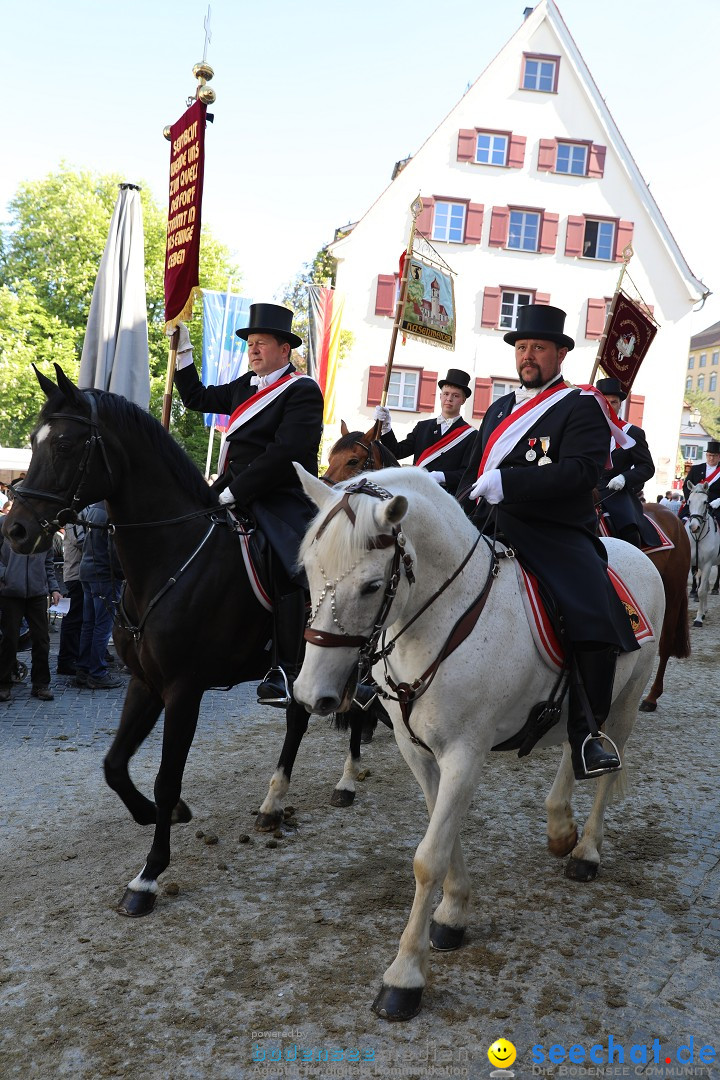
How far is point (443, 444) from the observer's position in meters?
7.95

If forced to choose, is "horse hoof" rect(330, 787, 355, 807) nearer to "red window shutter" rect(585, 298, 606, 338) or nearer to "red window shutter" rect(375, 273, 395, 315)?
"red window shutter" rect(375, 273, 395, 315)

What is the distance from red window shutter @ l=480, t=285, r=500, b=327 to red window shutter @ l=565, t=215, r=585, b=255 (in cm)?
298

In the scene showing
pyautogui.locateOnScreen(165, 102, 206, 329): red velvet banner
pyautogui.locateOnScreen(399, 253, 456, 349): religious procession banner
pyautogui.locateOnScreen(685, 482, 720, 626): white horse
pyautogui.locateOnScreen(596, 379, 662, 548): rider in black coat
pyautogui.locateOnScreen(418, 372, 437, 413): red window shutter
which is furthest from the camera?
pyautogui.locateOnScreen(418, 372, 437, 413): red window shutter

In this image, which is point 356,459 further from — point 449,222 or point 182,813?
point 449,222

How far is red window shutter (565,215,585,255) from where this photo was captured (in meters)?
28.4

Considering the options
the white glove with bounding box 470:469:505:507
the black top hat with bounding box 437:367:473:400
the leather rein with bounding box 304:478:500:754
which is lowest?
the leather rein with bounding box 304:478:500:754

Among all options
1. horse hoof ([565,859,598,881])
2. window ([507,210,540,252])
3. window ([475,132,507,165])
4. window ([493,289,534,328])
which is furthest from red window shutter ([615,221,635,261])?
horse hoof ([565,859,598,881])

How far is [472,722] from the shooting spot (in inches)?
133

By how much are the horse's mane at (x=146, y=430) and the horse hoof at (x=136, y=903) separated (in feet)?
6.69

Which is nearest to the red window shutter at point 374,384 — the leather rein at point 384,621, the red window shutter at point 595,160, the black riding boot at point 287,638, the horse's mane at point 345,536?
the red window shutter at point 595,160

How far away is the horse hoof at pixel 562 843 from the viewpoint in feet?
14.7

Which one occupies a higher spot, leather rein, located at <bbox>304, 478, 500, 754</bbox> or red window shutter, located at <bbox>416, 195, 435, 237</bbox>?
red window shutter, located at <bbox>416, 195, 435, 237</bbox>

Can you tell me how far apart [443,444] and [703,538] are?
9011mm

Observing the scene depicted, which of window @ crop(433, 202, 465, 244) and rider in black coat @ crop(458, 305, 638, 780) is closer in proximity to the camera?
rider in black coat @ crop(458, 305, 638, 780)
